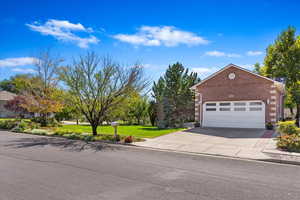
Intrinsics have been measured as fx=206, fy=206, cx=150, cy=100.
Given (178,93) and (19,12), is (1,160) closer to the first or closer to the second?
(19,12)

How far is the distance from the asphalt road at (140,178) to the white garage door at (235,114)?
10409mm

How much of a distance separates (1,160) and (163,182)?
19.2ft

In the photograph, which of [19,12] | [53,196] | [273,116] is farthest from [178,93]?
[53,196]

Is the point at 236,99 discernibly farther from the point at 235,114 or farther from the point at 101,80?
the point at 101,80

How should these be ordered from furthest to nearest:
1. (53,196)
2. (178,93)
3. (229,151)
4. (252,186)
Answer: (178,93) → (229,151) → (252,186) → (53,196)

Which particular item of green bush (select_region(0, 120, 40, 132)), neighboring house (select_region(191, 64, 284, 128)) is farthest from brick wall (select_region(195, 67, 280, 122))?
green bush (select_region(0, 120, 40, 132))

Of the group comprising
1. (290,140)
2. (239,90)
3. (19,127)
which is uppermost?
(239,90)

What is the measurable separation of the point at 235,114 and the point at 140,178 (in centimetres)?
1402

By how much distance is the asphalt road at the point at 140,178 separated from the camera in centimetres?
442

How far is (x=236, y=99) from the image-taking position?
56.7 ft

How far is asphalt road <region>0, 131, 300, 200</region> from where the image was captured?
14.5 ft

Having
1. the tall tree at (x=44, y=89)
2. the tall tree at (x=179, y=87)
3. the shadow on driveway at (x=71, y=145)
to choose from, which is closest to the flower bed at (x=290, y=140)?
the shadow on driveway at (x=71, y=145)

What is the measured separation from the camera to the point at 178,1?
11398 mm

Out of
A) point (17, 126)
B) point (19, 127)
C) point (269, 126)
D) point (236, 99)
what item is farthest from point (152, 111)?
point (17, 126)
